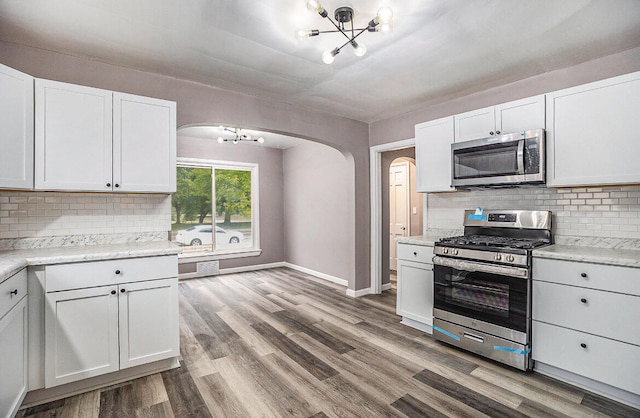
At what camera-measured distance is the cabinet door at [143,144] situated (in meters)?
2.57

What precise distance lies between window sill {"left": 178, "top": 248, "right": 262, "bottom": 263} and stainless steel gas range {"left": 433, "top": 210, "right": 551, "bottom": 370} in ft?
13.5

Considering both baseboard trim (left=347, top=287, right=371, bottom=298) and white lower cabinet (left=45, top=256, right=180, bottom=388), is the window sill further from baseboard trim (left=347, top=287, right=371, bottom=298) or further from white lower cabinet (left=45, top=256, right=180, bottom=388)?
white lower cabinet (left=45, top=256, right=180, bottom=388)

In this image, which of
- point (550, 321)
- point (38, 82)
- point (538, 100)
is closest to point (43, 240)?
point (38, 82)

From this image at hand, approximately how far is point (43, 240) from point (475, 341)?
142 inches

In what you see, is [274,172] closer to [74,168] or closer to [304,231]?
[304,231]

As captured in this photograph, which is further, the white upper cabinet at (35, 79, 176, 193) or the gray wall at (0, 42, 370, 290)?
the gray wall at (0, 42, 370, 290)

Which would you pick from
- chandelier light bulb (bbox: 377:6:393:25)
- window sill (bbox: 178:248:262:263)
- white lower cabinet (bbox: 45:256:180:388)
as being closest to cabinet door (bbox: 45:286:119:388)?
white lower cabinet (bbox: 45:256:180:388)

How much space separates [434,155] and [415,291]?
1448 millimetres

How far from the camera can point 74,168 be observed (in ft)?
7.93

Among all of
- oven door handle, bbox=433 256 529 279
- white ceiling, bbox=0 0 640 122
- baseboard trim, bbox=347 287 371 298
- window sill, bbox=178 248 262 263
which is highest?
white ceiling, bbox=0 0 640 122

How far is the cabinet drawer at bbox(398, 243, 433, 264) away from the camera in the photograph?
10.5ft

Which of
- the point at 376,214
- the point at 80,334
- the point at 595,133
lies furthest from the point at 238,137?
the point at 595,133

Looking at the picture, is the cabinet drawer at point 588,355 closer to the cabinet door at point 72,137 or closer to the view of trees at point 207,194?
the cabinet door at point 72,137

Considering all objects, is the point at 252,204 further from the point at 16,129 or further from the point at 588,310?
the point at 588,310
